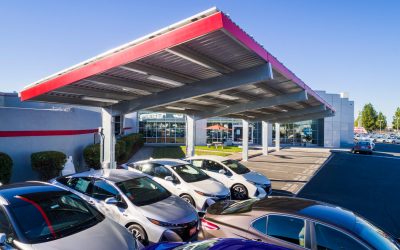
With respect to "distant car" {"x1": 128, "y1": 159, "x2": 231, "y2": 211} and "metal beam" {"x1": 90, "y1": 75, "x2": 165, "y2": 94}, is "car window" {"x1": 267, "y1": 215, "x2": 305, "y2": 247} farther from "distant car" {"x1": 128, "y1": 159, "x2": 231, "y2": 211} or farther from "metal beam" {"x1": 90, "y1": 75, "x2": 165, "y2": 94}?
"metal beam" {"x1": 90, "y1": 75, "x2": 165, "y2": 94}

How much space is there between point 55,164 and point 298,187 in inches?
406

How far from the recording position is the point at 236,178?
400 inches

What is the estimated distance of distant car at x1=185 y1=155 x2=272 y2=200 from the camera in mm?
9836

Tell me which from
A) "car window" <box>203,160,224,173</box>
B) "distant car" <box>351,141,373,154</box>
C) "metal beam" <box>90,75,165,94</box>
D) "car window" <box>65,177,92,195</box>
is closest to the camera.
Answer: "car window" <box>65,177,92,195</box>

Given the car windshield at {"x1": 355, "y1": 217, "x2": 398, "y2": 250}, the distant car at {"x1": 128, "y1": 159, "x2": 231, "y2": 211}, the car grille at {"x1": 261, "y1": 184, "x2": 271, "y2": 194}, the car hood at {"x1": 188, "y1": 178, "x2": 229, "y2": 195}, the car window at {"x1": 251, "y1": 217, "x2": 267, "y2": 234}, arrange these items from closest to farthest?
the car windshield at {"x1": 355, "y1": 217, "x2": 398, "y2": 250}, the car window at {"x1": 251, "y1": 217, "x2": 267, "y2": 234}, the distant car at {"x1": 128, "y1": 159, "x2": 231, "y2": 211}, the car hood at {"x1": 188, "y1": 178, "x2": 229, "y2": 195}, the car grille at {"x1": 261, "y1": 184, "x2": 271, "y2": 194}

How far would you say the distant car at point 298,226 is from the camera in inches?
145

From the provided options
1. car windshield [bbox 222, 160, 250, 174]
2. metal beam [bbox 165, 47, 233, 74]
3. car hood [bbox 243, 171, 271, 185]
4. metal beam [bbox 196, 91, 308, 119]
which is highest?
metal beam [bbox 165, 47, 233, 74]

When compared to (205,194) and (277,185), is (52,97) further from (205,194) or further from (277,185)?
(277,185)

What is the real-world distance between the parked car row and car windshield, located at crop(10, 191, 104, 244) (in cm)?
1

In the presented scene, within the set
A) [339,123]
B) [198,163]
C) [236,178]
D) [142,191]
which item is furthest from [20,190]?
[339,123]

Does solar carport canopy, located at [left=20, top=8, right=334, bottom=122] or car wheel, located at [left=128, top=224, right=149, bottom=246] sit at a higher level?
solar carport canopy, located at [left=20, top=8, right=334, bottom=122]

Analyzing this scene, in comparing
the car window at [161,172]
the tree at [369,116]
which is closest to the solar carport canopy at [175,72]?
the car window at [161,172]

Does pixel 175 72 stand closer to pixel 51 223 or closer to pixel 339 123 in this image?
pixel 51 223

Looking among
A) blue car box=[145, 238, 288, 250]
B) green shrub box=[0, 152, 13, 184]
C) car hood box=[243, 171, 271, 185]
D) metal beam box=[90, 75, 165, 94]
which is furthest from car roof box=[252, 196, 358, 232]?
green shrub box=[0, 152, 13, 184]
